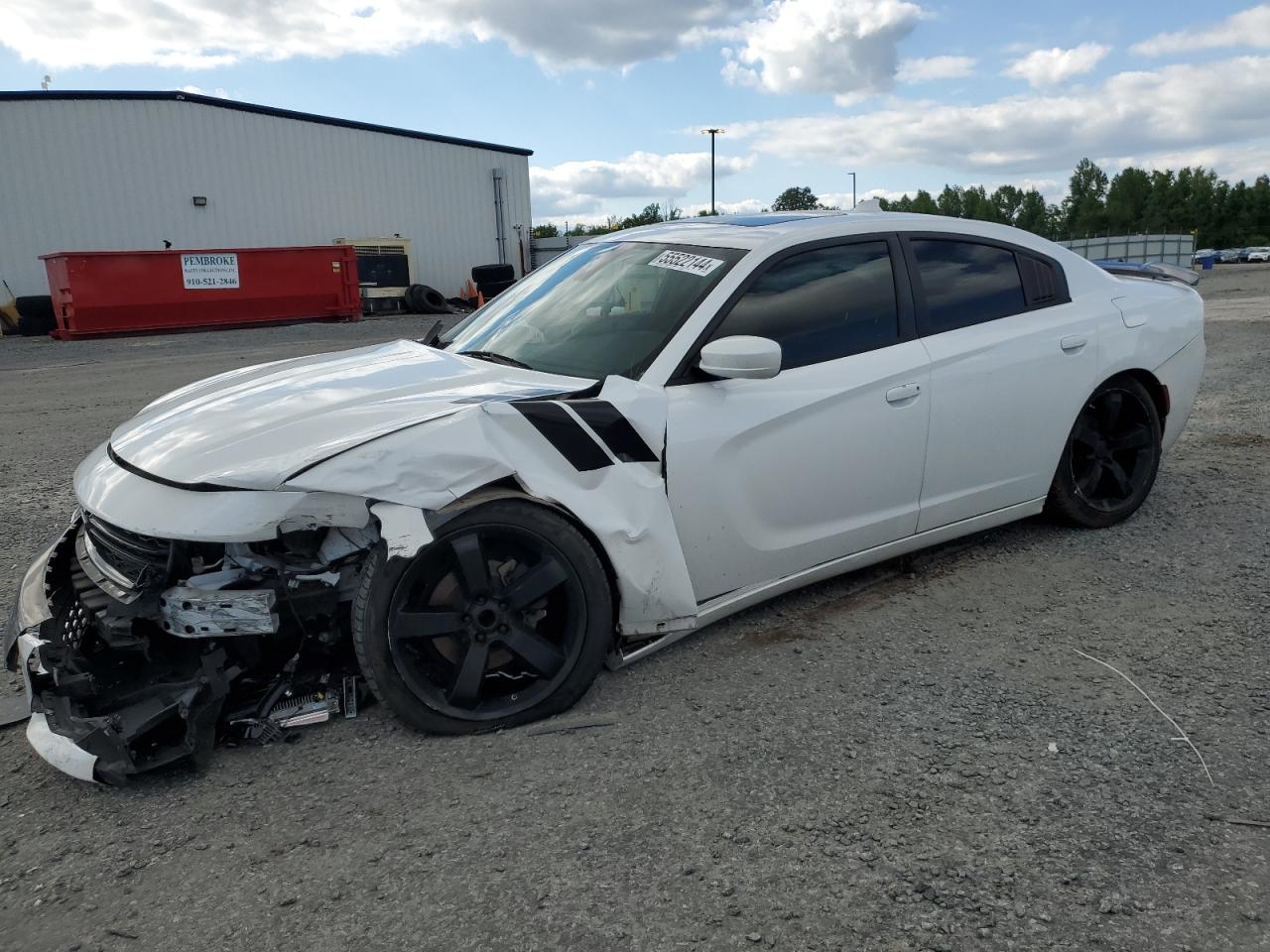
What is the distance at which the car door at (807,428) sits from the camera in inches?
126

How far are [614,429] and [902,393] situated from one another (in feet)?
4.16

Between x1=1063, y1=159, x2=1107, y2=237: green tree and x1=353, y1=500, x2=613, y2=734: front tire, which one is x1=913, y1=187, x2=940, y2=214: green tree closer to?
x1=1063, y1=159, x2=1107, y2=237: green tree

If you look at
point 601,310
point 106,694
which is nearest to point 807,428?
→ point 601,310

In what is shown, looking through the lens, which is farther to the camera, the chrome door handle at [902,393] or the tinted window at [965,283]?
the tinted window at [965,283]

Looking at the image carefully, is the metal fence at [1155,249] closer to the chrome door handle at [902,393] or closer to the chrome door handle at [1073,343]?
the chrome door handle at [1073,343]

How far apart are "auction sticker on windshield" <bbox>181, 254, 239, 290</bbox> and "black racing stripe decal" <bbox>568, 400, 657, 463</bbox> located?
1968 cm

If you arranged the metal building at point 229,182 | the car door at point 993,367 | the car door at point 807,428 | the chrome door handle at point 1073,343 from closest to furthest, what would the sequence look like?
1. the car door at point 807,428
2. the car door at point 993,367
3. the chrome door handle at point 1073,343
4. the metal building at point 229,182

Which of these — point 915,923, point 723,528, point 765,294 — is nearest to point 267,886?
point 915,923

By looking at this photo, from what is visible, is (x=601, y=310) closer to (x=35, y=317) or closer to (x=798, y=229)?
(x=798, y=229)

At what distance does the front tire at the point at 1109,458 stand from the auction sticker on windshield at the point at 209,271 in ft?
64.4

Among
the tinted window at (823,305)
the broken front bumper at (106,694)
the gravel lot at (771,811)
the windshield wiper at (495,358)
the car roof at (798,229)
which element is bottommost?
the gravel lot at (771,811)

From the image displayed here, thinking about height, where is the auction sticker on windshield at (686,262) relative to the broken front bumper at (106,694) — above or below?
above

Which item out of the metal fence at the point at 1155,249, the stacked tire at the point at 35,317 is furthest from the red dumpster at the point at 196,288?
the metal fence at the point at 1155,249

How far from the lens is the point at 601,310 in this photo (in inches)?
143
